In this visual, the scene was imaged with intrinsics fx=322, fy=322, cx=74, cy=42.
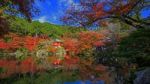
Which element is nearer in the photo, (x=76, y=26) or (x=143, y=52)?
(x=143, y=52)

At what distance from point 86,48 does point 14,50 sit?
28.3 ft

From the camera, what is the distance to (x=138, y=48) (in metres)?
9.44

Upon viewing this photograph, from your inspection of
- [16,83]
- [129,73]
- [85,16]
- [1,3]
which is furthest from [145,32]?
[16,83]

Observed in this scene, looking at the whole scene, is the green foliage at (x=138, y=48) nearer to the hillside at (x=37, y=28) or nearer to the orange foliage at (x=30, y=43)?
the orange foliage at (x=30, y=43)

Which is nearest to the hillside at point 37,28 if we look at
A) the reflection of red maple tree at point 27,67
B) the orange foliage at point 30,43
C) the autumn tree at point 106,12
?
the orange foliage at point 30,43

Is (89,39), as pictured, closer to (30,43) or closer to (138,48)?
(30,43)

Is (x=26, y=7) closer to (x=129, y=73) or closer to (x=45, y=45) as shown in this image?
(x=129, y=73)

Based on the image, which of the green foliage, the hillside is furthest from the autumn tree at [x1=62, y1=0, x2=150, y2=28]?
the hillside

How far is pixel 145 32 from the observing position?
9.34 meters

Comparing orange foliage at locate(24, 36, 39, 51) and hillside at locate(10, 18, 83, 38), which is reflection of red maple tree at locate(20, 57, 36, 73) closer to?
orange foliage at locate(24, 36, 39, 51)

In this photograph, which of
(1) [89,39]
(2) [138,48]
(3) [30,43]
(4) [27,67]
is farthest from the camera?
(3) [30,43]

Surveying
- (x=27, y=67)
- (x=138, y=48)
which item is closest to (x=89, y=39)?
(x=27, y=67)

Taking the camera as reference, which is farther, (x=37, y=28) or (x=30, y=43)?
(x=37, y=28)

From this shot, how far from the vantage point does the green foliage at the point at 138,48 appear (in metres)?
9.12
